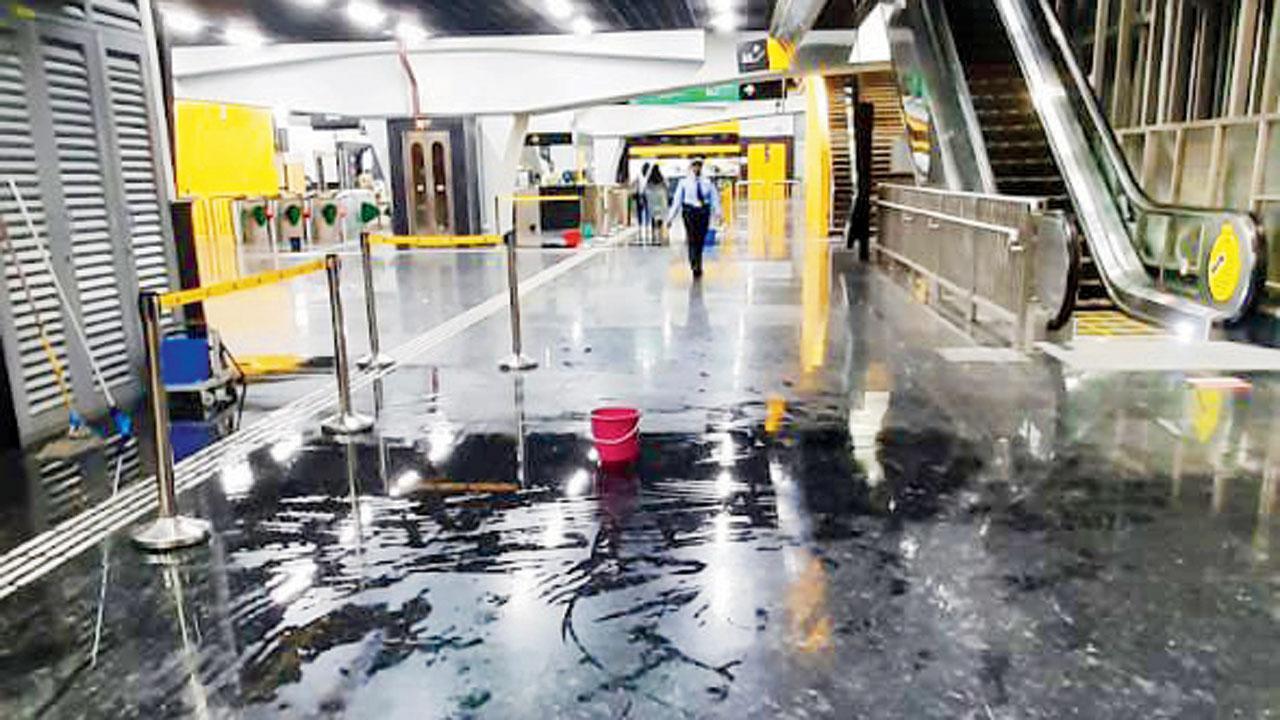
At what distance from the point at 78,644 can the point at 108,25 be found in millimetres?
4654

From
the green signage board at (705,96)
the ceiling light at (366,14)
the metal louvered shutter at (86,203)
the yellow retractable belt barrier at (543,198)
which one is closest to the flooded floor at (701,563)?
the metal louvered shutter at (86,203)

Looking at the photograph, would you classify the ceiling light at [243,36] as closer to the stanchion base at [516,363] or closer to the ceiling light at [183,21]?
the ceiling light at [183,21]

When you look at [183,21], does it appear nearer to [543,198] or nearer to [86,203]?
[543,198]

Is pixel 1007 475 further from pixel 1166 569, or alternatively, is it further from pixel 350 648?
pixel 350 648

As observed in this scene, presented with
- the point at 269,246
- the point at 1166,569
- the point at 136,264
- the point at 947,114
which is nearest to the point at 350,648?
the point at 1166,569

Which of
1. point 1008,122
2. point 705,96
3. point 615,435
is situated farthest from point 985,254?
point 705,96

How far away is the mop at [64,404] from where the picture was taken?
4.98 metres

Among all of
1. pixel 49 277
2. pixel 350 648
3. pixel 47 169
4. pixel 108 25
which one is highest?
pixel 108 25

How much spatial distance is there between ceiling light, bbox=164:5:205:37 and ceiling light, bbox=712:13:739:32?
9.20 meters

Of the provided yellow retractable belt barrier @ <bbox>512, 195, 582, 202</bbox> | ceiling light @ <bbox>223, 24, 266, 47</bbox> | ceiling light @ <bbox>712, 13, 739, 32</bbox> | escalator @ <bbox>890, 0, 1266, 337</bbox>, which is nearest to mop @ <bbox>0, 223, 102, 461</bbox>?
escalator @ <bbox>890, 0, 1266, 337</bbox>

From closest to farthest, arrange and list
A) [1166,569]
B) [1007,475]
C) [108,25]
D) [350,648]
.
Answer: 1. [350,648]
2. [1166,569]
3. [1007,475]
4. [108,25]

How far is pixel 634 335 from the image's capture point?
8258 mm

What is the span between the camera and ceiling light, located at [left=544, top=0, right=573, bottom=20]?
15.3 m

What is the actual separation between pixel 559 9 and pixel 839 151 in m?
7.10
